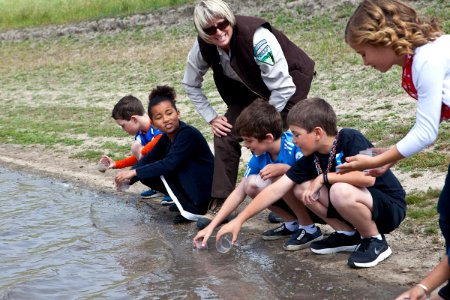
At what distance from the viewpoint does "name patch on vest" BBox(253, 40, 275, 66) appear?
552 centimetres

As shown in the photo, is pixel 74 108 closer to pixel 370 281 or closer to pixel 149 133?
pixel 149 133

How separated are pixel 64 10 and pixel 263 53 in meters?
22.7

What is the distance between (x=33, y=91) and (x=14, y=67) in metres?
4.64

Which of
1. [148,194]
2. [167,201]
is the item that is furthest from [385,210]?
[148,194]

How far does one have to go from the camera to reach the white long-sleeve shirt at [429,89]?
3344 mm

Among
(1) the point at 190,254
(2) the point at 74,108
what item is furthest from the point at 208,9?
(2) the point at 74,108

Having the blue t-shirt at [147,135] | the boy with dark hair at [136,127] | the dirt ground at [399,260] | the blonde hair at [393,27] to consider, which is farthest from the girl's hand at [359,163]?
the blue t-shirt at [147,135]

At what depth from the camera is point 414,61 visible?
11.2ft

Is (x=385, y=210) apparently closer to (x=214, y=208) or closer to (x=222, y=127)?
(x=222, y=127)

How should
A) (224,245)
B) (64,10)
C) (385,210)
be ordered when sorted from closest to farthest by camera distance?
(385,210) → (224,245) → (64,10)

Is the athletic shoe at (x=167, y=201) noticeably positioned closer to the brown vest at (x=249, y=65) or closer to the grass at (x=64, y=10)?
the brown vest at (x=249, y=65)

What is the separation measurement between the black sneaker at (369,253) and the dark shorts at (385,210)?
0.09 m

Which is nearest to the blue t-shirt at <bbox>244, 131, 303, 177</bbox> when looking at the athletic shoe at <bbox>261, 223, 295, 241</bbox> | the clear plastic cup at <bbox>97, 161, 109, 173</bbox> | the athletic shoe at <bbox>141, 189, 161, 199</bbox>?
the athletic shoe at <bbox>261, 223, 295, 241</bbox>

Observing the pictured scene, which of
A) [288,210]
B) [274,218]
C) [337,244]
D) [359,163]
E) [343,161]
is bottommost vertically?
[274,218]
